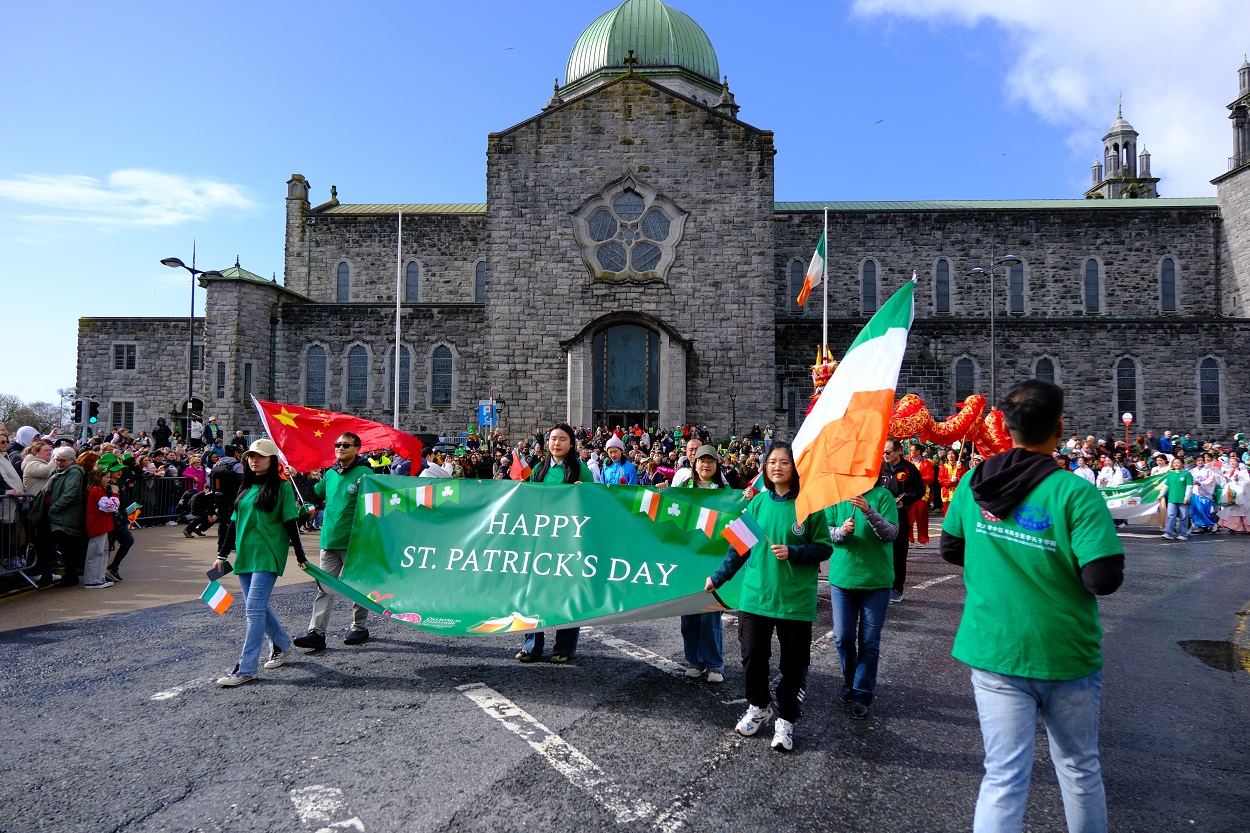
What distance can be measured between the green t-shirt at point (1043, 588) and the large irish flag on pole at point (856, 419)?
3.53 ft

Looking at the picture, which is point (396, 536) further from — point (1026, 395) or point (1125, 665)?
point (1125, 665)

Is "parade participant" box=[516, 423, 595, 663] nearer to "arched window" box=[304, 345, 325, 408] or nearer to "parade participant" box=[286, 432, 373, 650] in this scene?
"parade participant" box=[286, 432, 373, 650]

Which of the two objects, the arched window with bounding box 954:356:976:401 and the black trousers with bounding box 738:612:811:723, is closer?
the black trousers with bounding box 738:612:811:723

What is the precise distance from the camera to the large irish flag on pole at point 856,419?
4555 millimetres

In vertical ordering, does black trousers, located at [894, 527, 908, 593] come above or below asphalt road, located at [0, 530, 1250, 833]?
above

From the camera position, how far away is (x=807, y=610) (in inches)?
198

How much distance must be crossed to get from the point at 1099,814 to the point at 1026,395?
1.68 m

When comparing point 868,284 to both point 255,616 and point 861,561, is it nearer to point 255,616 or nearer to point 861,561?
point 861,561

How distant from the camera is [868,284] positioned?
38.1 meters

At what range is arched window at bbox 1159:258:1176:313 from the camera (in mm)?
37500

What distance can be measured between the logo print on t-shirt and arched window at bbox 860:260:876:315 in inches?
1420

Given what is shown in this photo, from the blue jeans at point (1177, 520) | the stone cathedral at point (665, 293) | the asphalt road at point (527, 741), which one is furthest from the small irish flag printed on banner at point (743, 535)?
the stone cathedral at point (665, 293)

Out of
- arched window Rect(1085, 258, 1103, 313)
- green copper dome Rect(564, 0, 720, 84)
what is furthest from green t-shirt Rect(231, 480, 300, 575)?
arched window Rect(1085, 258, 1103, 313)

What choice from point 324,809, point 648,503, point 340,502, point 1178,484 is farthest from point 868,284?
point 324,809
